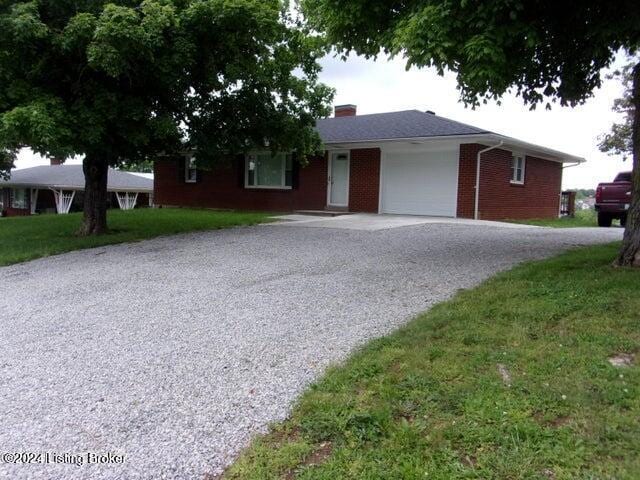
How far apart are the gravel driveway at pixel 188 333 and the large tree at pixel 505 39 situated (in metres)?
2.42

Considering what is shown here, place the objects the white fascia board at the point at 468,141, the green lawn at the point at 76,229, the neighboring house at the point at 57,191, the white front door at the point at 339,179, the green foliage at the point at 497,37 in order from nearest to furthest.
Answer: the green foliage at the point at 497,37 → the green lawn at the point at 76,229 → the white fascia board at the point at 468,141 → the white front door at the point at 339,179 → the neighboring house at the point at 57,191

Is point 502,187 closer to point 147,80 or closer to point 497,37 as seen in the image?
point 147,80

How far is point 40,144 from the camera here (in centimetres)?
957

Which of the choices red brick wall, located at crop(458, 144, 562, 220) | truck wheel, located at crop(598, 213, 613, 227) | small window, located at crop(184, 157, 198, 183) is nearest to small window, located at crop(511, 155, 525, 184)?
red brick wall, located at crop(458, 144, 562, 220)

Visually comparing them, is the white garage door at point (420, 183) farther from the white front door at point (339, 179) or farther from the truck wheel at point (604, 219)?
the truck wheel at point (604, 219)

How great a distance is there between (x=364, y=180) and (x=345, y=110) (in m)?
6.26

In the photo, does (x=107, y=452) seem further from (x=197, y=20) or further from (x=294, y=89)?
(x=294, y=89)

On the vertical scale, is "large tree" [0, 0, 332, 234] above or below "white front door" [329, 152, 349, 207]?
above

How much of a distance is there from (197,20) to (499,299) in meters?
7.84

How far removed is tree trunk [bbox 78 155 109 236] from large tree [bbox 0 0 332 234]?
2cm

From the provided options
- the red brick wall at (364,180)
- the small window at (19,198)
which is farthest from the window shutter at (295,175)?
the small window at (19,198)

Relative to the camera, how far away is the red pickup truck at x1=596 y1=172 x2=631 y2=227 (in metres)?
15.0

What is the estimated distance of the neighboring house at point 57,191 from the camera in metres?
32.6

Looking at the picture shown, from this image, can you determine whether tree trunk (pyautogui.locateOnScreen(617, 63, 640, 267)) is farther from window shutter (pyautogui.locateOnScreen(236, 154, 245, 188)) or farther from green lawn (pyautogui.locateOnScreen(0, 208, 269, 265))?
window shutter (pyautogui.locateOnScreen(236, 154, 245, 188))
